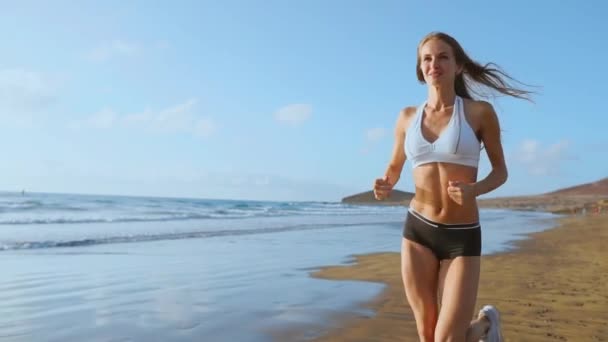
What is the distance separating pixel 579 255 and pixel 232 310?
9511 mm

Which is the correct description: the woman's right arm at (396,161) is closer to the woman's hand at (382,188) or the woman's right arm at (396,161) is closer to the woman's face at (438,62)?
the woman's hand at (382,188)

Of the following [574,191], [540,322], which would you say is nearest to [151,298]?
[540,322]

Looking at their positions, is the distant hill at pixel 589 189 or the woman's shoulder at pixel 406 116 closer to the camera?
the woman's shoulder at pixel 406 116

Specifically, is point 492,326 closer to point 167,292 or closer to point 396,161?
point 396,161

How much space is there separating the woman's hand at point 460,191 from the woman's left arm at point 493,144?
0.17m

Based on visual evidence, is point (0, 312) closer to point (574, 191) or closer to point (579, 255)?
point (579, 255)

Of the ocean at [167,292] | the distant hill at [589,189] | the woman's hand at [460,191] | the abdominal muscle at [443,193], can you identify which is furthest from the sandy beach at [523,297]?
the distant hill at [589,189]

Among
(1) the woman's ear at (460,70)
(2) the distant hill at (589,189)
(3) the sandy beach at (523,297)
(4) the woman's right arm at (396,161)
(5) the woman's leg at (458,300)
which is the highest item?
(2) the distant hill at (589,189)

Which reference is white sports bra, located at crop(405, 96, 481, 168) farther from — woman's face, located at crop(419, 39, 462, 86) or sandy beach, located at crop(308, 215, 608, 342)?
sandy beach, located at crop(308, 215, 608, 342)

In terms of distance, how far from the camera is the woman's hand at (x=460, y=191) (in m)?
2.95

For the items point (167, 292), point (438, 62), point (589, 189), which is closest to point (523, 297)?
point (167, 292)

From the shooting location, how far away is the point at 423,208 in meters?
3.33

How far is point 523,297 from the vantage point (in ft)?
23.7

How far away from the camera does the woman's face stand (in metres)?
3.32
